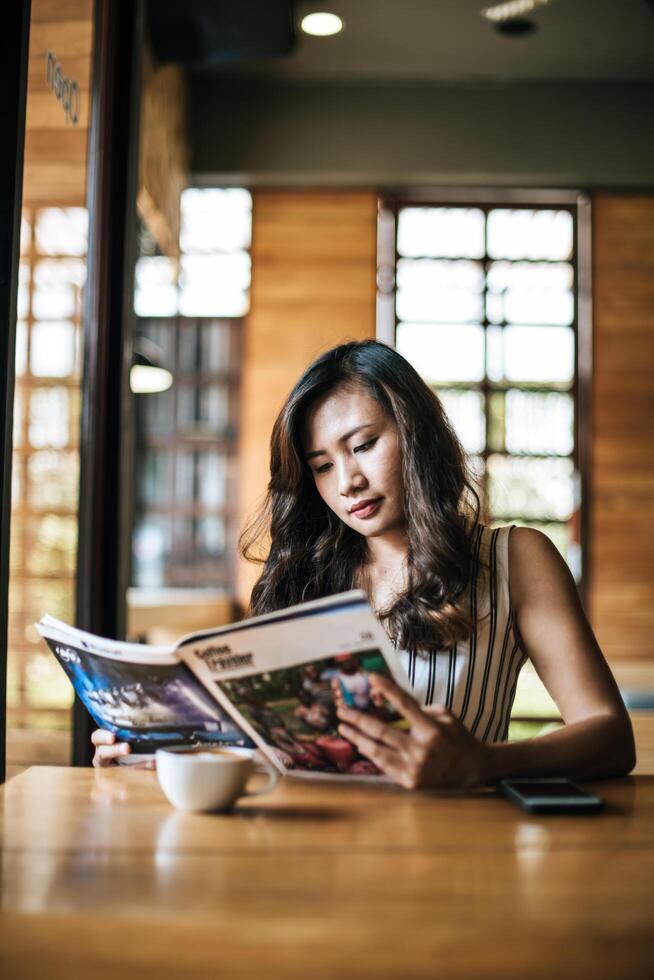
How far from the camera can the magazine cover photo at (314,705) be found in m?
1.05

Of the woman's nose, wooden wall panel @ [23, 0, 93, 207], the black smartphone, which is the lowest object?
the black smartphone

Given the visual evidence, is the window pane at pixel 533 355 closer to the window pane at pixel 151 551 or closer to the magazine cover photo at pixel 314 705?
the window pane at pixel 151 551

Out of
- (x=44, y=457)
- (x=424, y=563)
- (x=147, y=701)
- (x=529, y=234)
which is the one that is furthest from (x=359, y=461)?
(x=529, y=234)

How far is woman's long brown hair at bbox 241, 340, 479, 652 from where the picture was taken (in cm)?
147

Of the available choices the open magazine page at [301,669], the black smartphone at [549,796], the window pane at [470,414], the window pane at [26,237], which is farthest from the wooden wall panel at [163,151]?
the black smartphone at [549,796]

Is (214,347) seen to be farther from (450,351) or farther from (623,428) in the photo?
(623,428)

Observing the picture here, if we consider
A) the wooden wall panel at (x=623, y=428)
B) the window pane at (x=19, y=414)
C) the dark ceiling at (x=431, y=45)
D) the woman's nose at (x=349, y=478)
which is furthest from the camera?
the wooden wall panel at (x=623, y=428)

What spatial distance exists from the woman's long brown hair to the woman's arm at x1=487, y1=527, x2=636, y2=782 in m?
0.09

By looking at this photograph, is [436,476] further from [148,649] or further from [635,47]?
[635,47]

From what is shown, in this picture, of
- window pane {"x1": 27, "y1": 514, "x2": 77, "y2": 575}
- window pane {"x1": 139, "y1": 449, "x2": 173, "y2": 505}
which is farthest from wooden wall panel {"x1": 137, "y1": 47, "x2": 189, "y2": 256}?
window pane {"x1": 27, "y1": 514, "x2": 77, "y2": 575}

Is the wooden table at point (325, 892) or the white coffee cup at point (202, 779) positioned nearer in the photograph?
the wooden table at point (325, 892)

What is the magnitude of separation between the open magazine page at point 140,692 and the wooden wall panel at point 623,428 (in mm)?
4946

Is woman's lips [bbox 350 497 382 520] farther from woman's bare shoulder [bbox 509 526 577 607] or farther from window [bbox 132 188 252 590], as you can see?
window [bbox 132 188 252 590]

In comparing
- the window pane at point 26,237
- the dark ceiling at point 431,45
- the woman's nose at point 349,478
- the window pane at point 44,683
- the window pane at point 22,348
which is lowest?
the window pane at point 44,683
